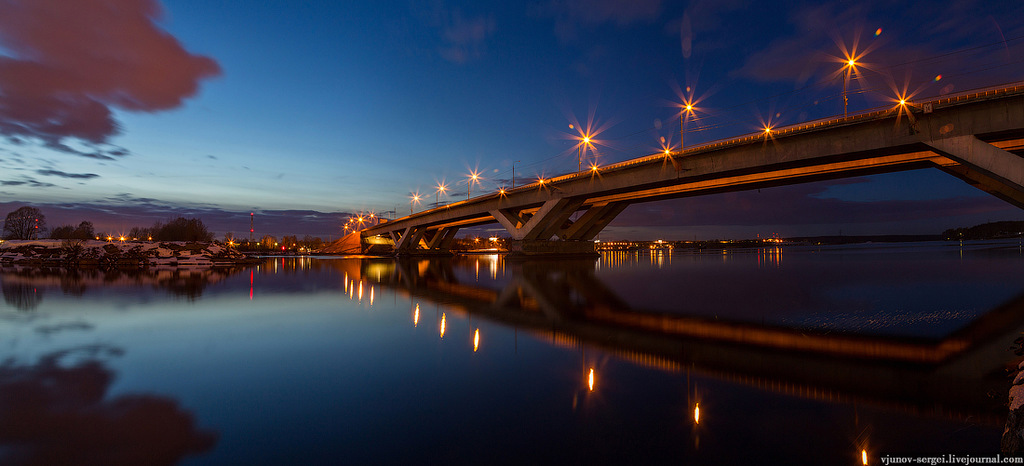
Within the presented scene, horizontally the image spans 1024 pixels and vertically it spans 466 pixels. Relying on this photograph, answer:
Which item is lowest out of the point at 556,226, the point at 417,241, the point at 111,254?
the point at 111,254

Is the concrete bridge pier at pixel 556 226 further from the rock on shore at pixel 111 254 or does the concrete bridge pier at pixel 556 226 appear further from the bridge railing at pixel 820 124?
the rock on shore at pixel 111 254

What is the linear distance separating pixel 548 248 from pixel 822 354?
156ft

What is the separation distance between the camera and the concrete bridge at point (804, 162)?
2198 centimetres

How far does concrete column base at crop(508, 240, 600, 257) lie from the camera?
177ft

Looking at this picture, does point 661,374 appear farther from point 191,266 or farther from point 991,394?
point 191,266

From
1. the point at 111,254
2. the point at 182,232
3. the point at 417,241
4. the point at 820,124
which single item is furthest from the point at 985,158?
the point at 182,232

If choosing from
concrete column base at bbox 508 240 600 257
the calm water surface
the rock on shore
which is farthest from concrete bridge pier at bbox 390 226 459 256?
the calm water surface

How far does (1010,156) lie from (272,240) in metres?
199

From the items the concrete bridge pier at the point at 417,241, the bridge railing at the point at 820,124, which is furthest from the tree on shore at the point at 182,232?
the bridge railing at the point at 820,124

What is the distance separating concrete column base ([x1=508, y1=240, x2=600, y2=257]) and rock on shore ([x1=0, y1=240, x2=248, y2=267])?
32814mm

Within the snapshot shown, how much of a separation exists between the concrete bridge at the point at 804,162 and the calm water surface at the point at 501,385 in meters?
15.3

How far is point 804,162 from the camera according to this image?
1206 inches

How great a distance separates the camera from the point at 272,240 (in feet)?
573

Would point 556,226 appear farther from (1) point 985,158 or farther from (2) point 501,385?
(2) point 501,385
